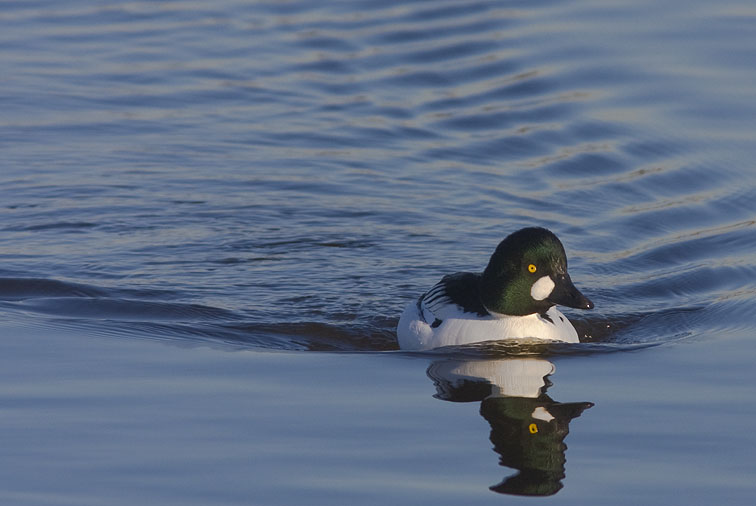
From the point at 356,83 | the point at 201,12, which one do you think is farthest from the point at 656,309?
the point at 201,12

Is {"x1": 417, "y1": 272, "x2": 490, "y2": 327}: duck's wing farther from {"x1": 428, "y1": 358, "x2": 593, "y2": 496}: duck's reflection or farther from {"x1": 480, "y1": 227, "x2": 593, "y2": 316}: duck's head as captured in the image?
{"x1": 428, "y1": 358, "x2": 593, "y2": 496}: duck's reflection

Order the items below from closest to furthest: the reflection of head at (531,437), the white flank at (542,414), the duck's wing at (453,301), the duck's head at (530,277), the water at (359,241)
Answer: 1. the reflection of head at (531,437)
2. the water at (359,241)
3. the white flank at (542,414)
4. the duck's head at (530,277)
5. the duck's wing at (453,301)

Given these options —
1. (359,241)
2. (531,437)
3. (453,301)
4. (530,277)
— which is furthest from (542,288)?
(359,241)

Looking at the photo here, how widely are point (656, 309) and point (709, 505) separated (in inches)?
170

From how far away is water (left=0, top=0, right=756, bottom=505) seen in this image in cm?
659

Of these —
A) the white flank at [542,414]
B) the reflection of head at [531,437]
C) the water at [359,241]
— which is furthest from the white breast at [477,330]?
the white flank at [542,414]

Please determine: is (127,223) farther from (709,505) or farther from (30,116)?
(709,505)

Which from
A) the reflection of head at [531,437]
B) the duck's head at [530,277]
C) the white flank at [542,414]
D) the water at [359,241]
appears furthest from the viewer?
the duck's head at [530,277]

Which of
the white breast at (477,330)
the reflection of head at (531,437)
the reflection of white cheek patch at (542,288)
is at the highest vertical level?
the reflection of white cheek patch at (542,288)

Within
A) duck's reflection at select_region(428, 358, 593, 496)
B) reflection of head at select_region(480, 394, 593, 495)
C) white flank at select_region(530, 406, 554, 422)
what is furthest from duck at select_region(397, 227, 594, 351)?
white flank at select_region(530, 406, 554, 422)

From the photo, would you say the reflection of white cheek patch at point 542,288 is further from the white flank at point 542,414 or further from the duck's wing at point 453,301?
the white flank at point 542,414

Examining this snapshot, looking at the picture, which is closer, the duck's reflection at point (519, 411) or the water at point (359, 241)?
the duck's reflection at point (519, 411)

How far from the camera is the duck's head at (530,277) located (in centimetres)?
881

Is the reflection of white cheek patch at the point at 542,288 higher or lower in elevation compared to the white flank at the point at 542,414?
higher
